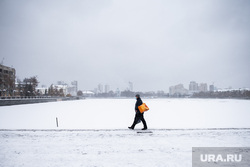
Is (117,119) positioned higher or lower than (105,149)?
lower

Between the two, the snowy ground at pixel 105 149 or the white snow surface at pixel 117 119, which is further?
the white snow surface at pixel 117 119

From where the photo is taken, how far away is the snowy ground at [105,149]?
18.0ft

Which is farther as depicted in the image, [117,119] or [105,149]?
[117,119]

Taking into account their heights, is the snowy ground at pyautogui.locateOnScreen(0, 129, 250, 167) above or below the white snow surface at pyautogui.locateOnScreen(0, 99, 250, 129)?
above

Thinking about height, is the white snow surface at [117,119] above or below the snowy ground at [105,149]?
below

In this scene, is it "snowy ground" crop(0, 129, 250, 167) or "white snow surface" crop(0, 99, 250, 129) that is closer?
"snowy ground" crop(0, 129, 250, 167)

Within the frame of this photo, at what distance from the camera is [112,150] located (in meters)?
6.64

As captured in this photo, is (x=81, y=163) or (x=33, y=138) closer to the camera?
(x=81, y=163)

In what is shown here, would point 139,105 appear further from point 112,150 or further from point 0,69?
point 0,69

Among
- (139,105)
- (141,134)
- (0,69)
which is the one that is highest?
(0,69)

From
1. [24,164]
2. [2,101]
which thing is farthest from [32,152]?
[2,101]

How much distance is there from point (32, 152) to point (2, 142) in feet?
7.55

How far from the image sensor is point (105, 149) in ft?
22.2

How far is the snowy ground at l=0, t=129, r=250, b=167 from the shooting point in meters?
5.48
